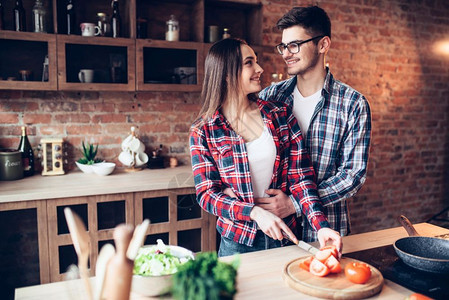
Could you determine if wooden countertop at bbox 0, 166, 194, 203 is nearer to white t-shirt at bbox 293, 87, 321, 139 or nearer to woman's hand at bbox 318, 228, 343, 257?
white t-shirt at bbox 293, 87, 321, 139

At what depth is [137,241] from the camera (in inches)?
31.0

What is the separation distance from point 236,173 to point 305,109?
22.9 inches

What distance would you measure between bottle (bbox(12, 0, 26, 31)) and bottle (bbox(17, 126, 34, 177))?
0.69 m

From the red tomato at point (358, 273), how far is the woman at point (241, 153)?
407 millimetres

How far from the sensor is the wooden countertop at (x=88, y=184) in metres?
2.45

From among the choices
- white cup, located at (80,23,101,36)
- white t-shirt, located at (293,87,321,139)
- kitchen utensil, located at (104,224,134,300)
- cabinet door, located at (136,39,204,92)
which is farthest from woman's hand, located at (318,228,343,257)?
white cup, located at (80,23,101,36)

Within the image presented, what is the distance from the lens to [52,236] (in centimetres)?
250

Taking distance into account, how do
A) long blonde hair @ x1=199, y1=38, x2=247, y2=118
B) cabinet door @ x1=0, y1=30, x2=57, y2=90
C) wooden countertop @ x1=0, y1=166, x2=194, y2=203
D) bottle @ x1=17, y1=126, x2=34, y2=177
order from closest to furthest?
long blonde hair @ x1=199, y1=38, x2=247, y2=118 < wooden countertop @ x1=0, y1=166, x2=194, y2=203 < cabinet door @ x1=0, y1=30, x2=57, y2=90 < bottle @ x1=17, y1=126, x2=34, y2=177

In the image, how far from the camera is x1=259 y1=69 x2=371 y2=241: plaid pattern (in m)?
1.91

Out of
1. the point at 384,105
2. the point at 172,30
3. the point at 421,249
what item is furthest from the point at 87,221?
the point at 384,105

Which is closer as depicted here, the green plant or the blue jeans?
the blue jeans

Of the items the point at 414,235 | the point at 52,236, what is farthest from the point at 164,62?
the point at 414,235

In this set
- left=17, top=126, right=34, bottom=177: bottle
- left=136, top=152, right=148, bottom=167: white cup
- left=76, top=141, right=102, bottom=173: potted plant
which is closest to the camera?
left=17, top=126, right=34, bottom=177: bottle

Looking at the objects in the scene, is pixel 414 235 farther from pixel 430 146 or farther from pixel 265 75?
pixel 430 146
